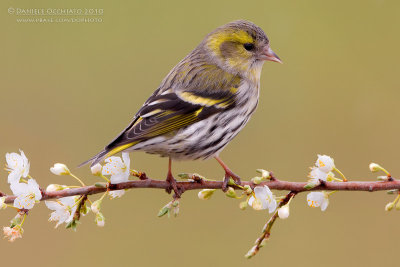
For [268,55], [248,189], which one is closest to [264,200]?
[248,189]

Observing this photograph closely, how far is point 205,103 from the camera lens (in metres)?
3.59

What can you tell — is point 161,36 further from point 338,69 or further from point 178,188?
point 178,188

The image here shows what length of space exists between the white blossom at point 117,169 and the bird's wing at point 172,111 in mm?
292

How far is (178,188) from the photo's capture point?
10.1 ft

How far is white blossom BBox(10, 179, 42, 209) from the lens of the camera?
8.73 feet

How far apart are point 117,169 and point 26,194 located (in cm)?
42

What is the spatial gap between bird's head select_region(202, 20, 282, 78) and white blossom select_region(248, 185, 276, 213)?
4.06 ft

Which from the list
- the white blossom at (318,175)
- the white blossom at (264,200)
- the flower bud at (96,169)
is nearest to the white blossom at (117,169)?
the flower bud at (96,169)

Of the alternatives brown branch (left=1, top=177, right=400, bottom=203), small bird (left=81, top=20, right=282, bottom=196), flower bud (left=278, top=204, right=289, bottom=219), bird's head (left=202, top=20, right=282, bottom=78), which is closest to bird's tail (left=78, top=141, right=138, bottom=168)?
small bird (left=81, top=20, right=282, bottom=196)

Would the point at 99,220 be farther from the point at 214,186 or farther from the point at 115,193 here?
the point at 214,186

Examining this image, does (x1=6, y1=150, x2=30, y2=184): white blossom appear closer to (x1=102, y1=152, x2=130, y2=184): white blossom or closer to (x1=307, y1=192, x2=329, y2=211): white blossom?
(x1=102, y1=152, x2=130, y2=184): white blossom

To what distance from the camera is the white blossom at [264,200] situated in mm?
2877

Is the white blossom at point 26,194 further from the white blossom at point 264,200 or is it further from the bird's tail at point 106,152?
the white blossom at point 264,200

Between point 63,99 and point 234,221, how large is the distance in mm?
2461
